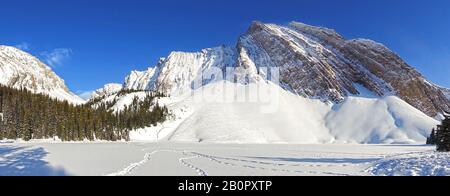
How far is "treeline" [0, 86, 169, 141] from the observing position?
11797 centimetres

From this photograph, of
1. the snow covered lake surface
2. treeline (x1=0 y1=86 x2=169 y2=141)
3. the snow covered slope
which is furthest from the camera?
the snow covered slope

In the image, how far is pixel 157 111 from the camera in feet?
595

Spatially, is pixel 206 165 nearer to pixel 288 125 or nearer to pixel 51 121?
pixel 51 121

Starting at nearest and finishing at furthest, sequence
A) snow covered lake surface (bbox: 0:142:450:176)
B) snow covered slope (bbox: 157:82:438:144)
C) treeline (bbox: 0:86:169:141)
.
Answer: snow covered lake surface (bbox: 0:142:450:176) → treeline (bbox: 0:86:169:141) → snow covered slope (bbox: 157:82:438:144)

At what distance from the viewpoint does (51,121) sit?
124812 mm

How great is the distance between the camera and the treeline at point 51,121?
387 feet

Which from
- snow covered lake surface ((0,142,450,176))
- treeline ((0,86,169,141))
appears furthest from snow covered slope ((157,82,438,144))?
snow covered lake surface ((0,142,450,176))

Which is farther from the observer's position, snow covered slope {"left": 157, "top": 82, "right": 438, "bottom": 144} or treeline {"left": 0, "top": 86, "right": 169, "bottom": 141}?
snow covered slope {"left": 157, "top": 82, "right": 438, "bottom": 144}

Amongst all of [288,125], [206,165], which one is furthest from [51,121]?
[206,165]

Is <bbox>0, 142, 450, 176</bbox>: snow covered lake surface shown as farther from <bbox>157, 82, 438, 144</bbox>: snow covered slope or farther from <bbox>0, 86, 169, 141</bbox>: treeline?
<bbox>157, 82, 438, 144</bbox>: snow covered slope
